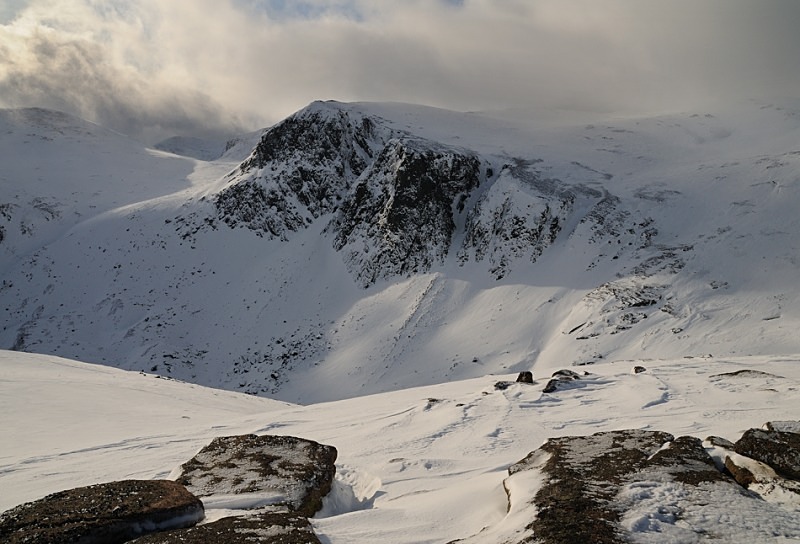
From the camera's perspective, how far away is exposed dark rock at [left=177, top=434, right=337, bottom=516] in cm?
538

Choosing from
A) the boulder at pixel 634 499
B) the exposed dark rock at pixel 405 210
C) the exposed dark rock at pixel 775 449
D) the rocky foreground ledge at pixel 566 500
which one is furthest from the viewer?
the exposed dark rock at pixel 405 210

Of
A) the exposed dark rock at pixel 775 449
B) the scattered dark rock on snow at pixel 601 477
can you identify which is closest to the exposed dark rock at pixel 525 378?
the scattered dark rock on snow at pixel 601 477

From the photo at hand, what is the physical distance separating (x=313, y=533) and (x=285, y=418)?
362 inches

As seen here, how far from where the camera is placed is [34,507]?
4.70 meters

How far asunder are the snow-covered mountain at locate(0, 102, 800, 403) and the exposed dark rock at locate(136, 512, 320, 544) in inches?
919

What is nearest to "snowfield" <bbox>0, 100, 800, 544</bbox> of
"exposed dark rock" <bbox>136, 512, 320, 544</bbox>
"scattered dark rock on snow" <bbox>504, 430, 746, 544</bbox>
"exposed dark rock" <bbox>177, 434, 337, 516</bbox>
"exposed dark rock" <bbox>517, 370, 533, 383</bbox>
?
"scattered dark rock on snow" <bbox>504, 430, 746, 544</bbox>

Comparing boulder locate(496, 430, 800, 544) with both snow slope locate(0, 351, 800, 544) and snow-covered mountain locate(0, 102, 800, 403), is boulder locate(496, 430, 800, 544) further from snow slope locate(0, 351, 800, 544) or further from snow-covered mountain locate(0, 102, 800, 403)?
snow-covered mountain locate(0, 102, 800, 403)

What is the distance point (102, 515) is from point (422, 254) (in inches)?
1442

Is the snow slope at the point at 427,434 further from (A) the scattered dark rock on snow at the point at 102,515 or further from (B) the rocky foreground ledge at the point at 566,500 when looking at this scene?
(A) the scattered dark rock on snow at the point at 102,515

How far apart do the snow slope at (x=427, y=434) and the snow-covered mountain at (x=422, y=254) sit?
44.3ft

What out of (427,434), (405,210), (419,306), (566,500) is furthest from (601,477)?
(405,210)

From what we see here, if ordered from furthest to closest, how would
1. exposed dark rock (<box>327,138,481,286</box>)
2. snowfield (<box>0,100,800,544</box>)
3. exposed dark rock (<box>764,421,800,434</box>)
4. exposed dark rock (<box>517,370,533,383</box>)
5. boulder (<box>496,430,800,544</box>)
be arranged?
exposed dark rock (<box>327,138,481,286</box>) < exposed dark rock (<box>517,370,533,383</box>) < snowfield (<box>0,100,800,544</box>) < exposed dark rock (<box>764,421,800,434</box>) < boulder (<box>496,430,800,544</box>)

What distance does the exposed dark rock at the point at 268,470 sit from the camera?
17.7 feet

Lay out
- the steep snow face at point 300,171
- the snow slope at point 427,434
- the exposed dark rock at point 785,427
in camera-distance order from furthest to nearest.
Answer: the steep snow face at point 300,171, the exposed dark rock at point 785,427, the snow slope at point 427,434
